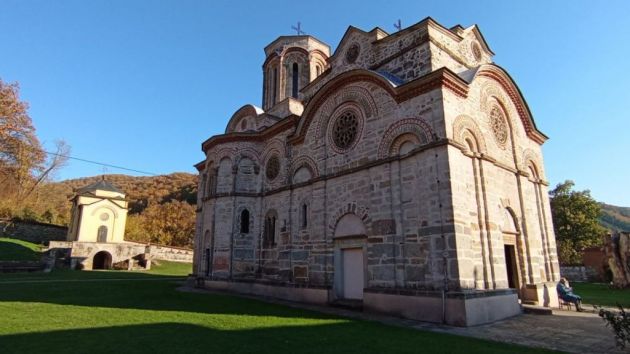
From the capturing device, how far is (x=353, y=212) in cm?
1072

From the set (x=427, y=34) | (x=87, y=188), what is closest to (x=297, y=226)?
(x=427, y=34)

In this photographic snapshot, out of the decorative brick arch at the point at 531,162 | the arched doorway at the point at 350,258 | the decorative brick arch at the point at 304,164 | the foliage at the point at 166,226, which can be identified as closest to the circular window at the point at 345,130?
the decorative brick arch at the point at 304,164

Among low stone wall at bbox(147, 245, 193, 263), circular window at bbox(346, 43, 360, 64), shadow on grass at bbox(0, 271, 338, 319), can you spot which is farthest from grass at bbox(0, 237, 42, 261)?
circular window at bbox(346, 43, 360, 64)

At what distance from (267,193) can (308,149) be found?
9.72 feet

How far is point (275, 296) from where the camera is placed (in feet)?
41.7

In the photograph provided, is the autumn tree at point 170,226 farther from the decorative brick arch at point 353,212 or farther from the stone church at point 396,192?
the decorative brick arch at point 353,212

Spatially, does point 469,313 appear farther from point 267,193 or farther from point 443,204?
point 267,193

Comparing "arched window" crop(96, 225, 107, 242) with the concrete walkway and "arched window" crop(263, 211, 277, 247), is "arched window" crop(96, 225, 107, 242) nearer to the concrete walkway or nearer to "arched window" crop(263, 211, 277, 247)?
"arched window" crop(263, 211, 277, 247)

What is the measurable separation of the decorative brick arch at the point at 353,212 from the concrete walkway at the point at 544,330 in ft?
8.04

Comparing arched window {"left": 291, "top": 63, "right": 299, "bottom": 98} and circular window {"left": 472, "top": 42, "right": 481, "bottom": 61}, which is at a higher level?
arched window {"left": 291, "top": 63, "right": 299, "bottom": 98}

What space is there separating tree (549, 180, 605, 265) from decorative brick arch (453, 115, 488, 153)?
24569 mm

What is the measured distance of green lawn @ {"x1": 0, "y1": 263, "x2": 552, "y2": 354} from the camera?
5.46m

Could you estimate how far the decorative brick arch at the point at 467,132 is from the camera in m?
9.11

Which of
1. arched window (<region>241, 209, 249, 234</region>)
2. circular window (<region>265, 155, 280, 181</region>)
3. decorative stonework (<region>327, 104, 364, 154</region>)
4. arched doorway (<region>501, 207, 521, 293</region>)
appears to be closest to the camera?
arched doorway (<region>501, 207, 521, 293</region>)
